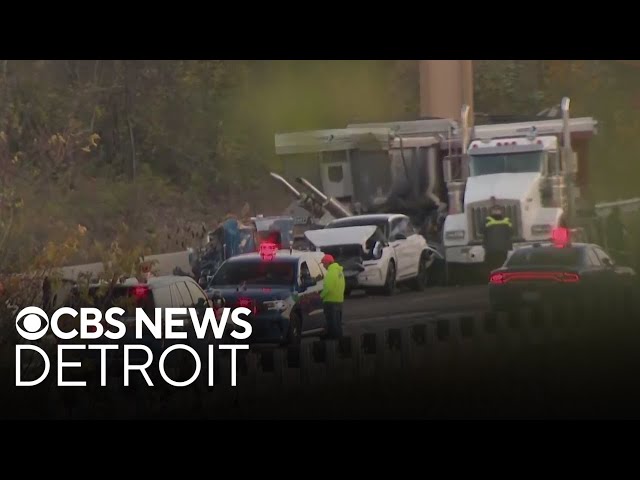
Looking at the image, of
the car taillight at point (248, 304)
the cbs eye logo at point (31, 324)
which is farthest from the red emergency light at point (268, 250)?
the cbs eye logo at point (31, 324)

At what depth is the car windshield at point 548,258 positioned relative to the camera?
898 inches

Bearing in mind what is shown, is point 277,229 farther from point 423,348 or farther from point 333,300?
point 423,348

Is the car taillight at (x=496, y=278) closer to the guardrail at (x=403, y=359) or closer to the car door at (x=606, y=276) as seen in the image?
the guardrail at (x=403, y=359)

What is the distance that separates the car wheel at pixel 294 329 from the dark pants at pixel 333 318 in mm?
553

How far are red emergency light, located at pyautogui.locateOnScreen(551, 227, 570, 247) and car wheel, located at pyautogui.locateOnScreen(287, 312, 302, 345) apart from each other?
3906mm

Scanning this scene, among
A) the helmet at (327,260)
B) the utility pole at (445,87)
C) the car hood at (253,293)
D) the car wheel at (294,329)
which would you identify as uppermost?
the utility pole at (445,87)

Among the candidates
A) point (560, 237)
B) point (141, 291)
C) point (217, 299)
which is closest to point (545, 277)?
point (560, 237)

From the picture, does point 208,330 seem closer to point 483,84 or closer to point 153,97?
point 153,97

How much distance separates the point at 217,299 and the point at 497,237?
17.3 ft

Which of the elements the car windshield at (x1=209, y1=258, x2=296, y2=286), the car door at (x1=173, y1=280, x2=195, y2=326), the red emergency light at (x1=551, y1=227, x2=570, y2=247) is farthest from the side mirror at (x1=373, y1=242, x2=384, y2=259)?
the car door at (x1=173, y1=280, x2=195, y2=326)

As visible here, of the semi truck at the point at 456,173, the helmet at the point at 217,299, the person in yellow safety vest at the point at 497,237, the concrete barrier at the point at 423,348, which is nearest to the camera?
the concrete barrier at the point at 423,348

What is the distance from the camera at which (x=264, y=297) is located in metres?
21.4

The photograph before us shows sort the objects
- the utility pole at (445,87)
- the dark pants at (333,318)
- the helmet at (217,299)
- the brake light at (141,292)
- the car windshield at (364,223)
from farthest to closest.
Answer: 1. the car windshield at (364,223)
2. the utility pole at (445,87)
3. the dark pants at (333,318)
4. the helmet at (217,299)
5. the brake light at (141,292)

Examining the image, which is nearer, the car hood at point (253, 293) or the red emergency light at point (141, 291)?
the red emergency light at point (141, 291)
